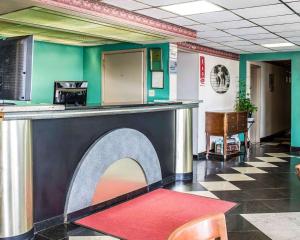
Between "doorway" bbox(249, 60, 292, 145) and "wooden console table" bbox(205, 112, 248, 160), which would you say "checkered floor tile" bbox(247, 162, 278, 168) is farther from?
"doorway" bbox(249, 60, 292, 145)

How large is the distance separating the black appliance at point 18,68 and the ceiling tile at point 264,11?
2.93m

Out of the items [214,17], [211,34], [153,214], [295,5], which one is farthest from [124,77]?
[153,214]

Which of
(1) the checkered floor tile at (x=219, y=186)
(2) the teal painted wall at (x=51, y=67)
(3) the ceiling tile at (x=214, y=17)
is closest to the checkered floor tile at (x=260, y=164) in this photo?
(1) the checkered floor tile at (x=219, y=186)

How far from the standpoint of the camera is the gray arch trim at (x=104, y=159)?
3766 mm

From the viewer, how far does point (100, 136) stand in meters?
4.11

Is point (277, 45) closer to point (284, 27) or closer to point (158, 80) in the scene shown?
point (284, 27)

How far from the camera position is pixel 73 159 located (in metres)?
3.79

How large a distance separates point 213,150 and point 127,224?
487cm

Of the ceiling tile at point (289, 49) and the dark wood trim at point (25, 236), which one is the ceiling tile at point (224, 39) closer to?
the ceiling tile at point (289, 49)

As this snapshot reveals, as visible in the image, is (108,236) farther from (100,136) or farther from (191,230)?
(191,230)

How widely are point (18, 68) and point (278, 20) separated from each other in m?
3.99

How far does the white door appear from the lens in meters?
6.83

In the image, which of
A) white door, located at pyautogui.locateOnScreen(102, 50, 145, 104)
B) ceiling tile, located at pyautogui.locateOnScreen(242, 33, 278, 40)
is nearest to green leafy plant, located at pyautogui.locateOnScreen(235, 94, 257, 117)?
ceiling tile, located at pyautogui.locateOnScreen(242, 33, 278, 40)

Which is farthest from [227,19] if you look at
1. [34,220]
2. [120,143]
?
[34,220]
